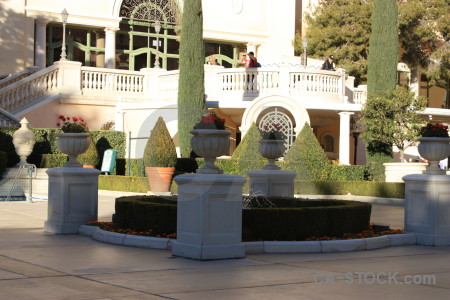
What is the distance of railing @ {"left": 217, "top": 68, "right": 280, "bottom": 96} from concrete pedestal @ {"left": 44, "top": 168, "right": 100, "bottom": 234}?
58.3ft

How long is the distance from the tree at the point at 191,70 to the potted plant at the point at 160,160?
4.02 meters

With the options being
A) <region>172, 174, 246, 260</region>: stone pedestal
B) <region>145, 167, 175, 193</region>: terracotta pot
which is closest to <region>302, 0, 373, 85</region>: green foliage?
<region>145, 167, 175, 193</region>: terracotta pot

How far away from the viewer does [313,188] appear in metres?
24.6

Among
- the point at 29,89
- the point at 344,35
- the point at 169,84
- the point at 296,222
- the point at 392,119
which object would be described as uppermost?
the point at 344,35

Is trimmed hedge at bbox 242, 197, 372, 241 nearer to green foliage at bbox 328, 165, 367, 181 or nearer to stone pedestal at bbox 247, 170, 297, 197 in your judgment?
stone pedestal at bbox 247, 170, 297, 197

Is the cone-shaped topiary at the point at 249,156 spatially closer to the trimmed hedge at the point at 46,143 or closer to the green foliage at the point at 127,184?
the green foliage at the point at 127,184

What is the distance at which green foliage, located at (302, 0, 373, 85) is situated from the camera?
130ft

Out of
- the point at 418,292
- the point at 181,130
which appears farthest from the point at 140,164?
the point at 418,292

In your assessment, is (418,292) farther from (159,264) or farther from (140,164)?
(140,164)

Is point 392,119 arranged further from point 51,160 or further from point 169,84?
point 51,160

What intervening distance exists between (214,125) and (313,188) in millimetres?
13813

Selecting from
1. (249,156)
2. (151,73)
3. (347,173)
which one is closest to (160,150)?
(249,156)

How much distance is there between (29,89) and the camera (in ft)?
101

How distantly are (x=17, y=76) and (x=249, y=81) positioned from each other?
8.94m
